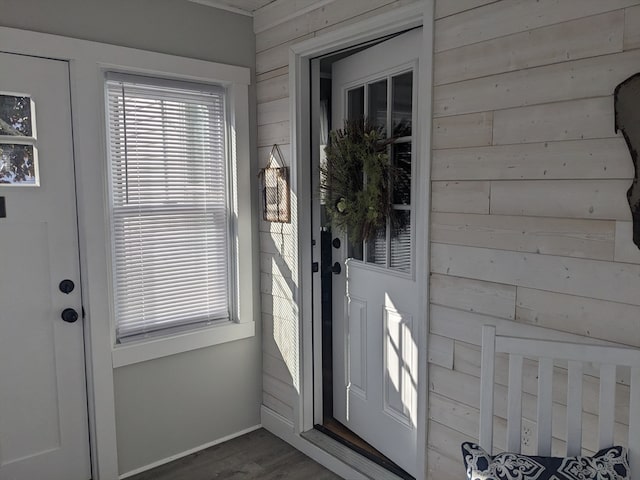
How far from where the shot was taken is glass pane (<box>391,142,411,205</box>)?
244 cm

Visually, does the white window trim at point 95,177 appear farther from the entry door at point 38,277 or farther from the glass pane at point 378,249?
the glass pane at point 378,249

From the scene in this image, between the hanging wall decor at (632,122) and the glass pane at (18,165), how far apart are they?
7.37 ft

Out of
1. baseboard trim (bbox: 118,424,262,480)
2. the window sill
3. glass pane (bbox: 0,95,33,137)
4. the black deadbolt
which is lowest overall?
baseboard trim (bbox: 118,424,262,480)

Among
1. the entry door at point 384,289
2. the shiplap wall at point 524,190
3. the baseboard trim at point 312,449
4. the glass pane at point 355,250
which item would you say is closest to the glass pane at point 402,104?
the entry door at point 384,289

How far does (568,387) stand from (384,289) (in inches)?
47.2

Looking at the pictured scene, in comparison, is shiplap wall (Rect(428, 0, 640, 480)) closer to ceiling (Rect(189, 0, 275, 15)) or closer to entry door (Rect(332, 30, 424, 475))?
entry door (Rect(332, 30, 424, 475))

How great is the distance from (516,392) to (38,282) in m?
2.03

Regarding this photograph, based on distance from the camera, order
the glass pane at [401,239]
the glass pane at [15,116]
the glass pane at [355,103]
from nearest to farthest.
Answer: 1. the glass pane at [15,116]
2. the glass pane at [401,239]
3. the glass pane at [355,103]

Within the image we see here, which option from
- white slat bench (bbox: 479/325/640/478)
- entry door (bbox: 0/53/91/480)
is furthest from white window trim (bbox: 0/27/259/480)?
white slat bench (bbox: 479/325/640/478)

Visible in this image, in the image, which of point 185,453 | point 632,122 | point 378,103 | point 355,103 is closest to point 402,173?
point 378,103

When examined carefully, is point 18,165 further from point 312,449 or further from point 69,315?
point 312,449

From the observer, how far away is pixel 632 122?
144cm

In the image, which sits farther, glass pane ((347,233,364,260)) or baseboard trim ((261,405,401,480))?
glass pane ((347,233,364,260))

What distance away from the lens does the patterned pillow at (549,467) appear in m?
1.32
